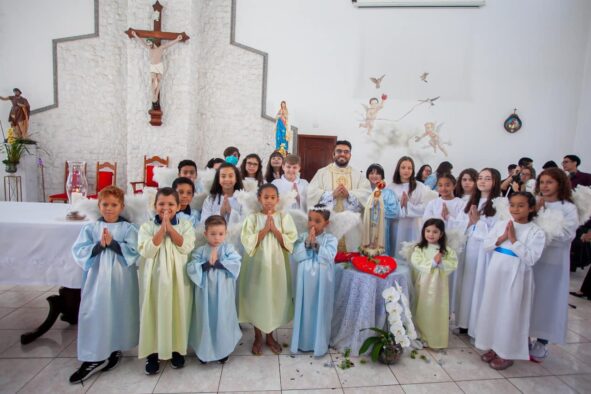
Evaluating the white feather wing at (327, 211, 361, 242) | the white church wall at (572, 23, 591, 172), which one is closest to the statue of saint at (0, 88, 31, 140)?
the white feather wing at (327, 211, 361, 242)

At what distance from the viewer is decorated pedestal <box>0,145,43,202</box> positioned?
25.4 ft

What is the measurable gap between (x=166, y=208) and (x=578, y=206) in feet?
11.7

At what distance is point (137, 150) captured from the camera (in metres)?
8.05

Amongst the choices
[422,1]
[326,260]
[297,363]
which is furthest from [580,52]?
[297,363]

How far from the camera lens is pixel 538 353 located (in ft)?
10.2

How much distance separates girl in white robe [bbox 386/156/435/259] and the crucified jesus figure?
5.92 m

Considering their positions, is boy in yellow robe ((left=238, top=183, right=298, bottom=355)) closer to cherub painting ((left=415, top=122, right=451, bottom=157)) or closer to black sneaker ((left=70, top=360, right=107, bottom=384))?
black sneaker ((left=70, top=360, right=107, bottom=384))

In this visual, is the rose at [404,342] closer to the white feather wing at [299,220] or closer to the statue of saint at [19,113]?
the white feather wing at [299,220]

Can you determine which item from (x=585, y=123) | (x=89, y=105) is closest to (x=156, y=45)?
(x=89, y=105)

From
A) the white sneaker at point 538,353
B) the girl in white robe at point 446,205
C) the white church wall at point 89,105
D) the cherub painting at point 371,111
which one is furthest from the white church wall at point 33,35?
the white sneaker at point 538,353

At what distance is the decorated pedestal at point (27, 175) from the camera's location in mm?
7754

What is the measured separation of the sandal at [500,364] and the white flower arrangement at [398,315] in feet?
2.45

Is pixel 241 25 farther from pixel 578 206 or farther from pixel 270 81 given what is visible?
pixel 578 206

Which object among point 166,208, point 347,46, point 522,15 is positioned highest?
point 522,15
